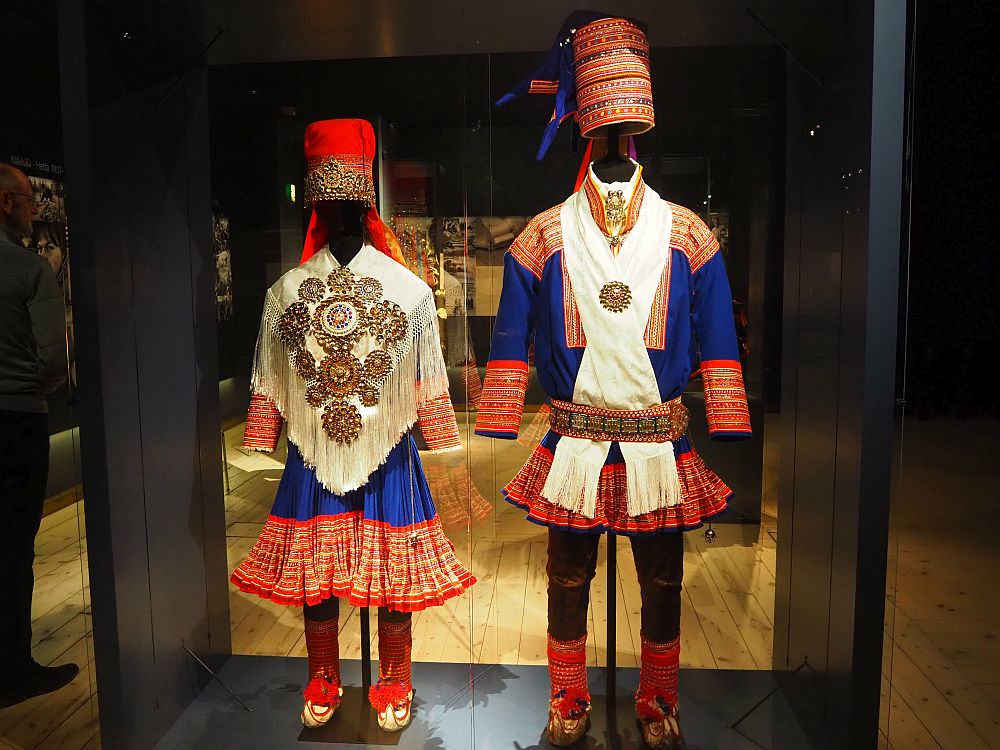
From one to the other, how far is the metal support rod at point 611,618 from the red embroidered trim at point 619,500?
7.4 inches

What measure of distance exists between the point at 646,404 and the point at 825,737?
1.11m

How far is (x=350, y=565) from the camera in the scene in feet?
7.53

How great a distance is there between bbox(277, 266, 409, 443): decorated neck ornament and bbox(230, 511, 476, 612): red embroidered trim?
273 mm

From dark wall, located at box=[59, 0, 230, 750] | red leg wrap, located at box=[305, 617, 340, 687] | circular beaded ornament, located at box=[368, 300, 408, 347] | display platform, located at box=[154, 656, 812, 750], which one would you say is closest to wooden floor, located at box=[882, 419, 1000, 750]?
display platform, located at box=[154, 656, 812, 750]

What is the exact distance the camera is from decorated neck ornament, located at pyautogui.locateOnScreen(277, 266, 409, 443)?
225cm

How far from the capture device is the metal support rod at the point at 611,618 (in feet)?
7.77

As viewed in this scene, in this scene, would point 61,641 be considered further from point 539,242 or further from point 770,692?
point 770,692

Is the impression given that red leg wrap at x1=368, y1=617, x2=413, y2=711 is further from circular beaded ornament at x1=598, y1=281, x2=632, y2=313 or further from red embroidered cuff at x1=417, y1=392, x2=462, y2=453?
circular beaded ornament at x1=598, y1=281, x2=632, y2=313

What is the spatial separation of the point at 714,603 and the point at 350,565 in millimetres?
1151

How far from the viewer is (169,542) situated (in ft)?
8.29

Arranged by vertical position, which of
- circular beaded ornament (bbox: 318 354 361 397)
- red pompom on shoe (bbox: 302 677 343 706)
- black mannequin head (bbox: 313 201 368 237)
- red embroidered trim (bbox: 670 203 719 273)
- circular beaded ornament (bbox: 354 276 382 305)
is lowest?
red pompom on shoe (bbox: 302 677 343 706)

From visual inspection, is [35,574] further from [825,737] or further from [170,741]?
[825,737]

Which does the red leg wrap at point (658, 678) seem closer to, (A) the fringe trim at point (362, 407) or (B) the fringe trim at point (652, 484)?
(B) the fringe trim at point (652, 484)

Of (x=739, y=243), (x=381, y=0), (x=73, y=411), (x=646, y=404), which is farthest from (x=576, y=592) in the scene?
(x=381, y=0)
